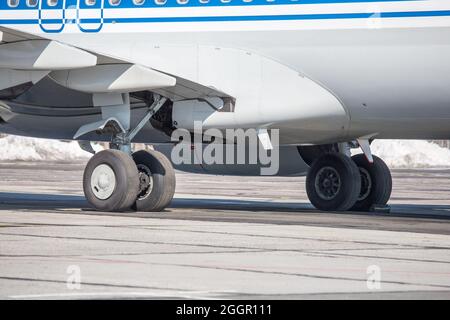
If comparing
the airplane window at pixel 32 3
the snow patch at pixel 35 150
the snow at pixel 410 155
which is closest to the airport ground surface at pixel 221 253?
the airplane window at pixel 32 3

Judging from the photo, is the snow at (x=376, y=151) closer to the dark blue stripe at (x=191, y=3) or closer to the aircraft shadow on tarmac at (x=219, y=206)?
the aircraft shadow on tarmac at (x=219, y=206)

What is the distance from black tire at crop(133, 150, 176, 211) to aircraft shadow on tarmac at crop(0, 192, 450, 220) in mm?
760

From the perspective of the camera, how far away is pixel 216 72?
20.1 metres

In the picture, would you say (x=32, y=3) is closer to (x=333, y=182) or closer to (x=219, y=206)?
(x=219, y=206)

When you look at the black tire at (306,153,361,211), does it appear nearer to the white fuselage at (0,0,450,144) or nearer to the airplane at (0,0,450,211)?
the airplane at (0,0,450,211)

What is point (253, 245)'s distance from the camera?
14219 millimetres

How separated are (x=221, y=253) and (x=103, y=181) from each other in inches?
282

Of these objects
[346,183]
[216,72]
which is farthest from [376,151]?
[216,72]

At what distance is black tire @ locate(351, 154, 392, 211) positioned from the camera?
75.8 feet

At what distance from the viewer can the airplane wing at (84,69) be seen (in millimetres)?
18766

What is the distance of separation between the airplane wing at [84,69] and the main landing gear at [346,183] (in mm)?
3612
